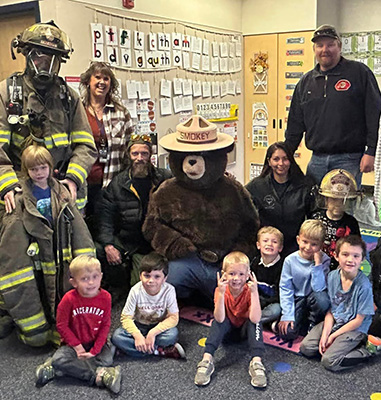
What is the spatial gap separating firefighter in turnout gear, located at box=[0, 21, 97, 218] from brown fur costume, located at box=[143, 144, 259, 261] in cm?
52

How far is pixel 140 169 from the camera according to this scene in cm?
301

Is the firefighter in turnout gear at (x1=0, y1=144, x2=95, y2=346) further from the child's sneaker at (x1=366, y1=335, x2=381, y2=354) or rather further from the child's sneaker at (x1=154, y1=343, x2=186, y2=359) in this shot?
the child's sneaker at (x1=366, y1=335, x2=381, y2=354)

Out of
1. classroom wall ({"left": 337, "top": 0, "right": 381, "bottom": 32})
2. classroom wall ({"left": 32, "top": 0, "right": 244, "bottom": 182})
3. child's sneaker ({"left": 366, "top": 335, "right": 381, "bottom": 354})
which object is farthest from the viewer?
classroom wall ({"left": 337, "top": 0, "right": 381, "bottom": 32})

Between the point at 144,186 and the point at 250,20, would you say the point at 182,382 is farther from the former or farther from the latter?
the point at 250,20

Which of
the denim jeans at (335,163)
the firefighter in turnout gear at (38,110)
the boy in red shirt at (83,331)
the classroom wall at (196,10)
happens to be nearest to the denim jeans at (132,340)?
the boy in red shirt at (83,331)

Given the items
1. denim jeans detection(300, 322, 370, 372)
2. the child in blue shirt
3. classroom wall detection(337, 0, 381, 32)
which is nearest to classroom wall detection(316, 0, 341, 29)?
classroom wall detection(337, 0, 381, 32)

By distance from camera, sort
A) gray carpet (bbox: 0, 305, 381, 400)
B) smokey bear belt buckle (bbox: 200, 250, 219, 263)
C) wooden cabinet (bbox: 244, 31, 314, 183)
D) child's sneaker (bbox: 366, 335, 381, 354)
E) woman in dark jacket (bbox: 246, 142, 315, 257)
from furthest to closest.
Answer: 1. wooden cabinet (bbox: 244, 31, 314, 183)
2. woman in dark jacket (bbox: 246, 142, 315, 257)
3. smokey bear belt buckle (bbox: 200, 250, 219, 263)
4. child's sneaker (bbox: 366, 335, 381, 354)
5. gray carpet (bbox: 0, 305, 381, 400)

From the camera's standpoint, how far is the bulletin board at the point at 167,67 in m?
3.93

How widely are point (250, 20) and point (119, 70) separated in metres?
2.29

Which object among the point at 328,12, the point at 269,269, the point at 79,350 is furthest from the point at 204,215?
the point at 328,12

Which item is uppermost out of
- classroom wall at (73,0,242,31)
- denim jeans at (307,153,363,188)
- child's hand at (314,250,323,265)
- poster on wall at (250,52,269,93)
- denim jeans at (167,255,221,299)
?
classroom wall at (73,0,242,31)

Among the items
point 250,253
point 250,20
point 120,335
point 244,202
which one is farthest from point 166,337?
point 250,20

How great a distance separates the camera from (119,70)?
158 inches

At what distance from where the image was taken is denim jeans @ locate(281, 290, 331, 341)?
244 centimetres
